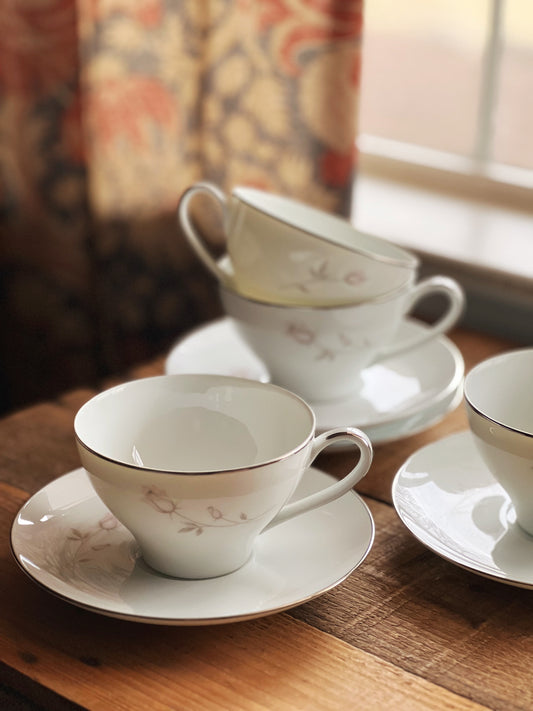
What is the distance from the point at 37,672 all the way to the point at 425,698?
0.73 ft

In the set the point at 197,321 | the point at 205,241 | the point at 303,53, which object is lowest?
the point at 197,321

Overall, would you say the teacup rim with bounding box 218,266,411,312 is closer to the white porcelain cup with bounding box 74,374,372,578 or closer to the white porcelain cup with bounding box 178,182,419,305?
the white porcelain cup with bounding box 178,182,419,305

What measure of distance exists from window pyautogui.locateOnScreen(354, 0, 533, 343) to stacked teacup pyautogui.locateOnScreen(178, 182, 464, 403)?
0.46 m

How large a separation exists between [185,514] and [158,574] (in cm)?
6

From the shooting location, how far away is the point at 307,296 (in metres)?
0.87

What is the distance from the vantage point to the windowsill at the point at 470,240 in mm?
1204

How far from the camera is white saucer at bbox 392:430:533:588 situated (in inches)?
25.6

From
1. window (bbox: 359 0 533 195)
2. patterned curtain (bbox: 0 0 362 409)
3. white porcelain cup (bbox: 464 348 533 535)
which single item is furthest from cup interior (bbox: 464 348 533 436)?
window (bbox: 359 0 533 195)

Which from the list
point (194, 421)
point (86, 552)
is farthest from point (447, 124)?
point (86, 552)

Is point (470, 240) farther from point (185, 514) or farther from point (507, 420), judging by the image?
point (185, 514)

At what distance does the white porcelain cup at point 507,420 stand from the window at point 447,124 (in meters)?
0.57

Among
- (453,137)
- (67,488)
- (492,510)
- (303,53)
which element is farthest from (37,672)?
(453,137)

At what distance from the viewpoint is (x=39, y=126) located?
4.38 ft

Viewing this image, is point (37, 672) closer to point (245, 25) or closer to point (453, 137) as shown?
point (245, 25)
